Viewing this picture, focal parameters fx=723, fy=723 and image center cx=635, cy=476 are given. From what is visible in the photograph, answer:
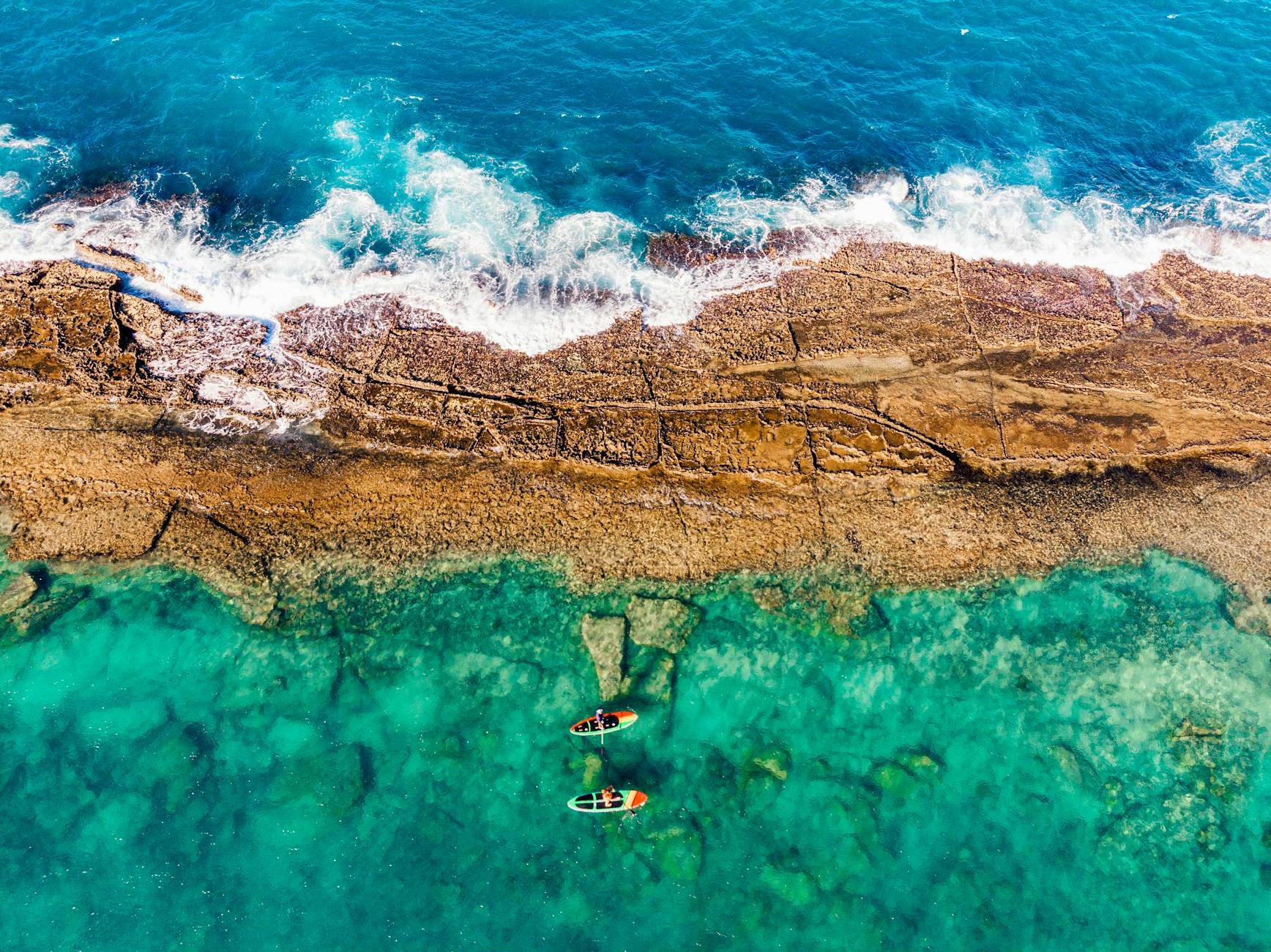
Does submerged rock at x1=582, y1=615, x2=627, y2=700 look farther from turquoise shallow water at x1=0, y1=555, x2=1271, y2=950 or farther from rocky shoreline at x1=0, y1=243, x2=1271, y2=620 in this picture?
rocky shoreline at x1=0, y1=243, x2=1271, y2=620

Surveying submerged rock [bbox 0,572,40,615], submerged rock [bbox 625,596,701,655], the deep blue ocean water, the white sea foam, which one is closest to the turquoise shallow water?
submerged rock [bbox 0,572,40,615]

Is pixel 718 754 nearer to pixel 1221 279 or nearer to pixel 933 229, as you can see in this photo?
pixel 933 229

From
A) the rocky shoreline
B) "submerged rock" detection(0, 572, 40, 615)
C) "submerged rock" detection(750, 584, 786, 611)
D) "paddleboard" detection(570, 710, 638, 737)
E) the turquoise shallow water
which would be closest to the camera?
the turquoise shallow water

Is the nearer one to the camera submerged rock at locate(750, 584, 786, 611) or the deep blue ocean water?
submerged rock at locate(750, 584, 786, 611)

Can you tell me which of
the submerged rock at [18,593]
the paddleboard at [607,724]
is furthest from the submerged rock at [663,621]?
the submerged rock at [18,593]

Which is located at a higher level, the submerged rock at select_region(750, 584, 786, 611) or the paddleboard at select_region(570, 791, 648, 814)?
the submerged rock at select_region(750, 584, 786, 611)

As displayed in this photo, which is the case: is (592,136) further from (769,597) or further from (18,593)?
(18,593)
